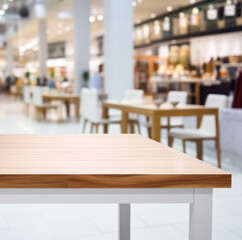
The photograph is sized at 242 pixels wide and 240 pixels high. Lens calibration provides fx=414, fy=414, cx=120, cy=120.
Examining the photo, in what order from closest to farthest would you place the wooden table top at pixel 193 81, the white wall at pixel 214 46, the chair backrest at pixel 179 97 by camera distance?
the chair backrest at pixel 179 97 < the wooden table top at pixel 193 81 < the white wall at pixel 214 46

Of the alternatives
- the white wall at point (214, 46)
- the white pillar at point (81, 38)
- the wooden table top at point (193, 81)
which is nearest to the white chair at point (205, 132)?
the wooden table top at point (193, 81)

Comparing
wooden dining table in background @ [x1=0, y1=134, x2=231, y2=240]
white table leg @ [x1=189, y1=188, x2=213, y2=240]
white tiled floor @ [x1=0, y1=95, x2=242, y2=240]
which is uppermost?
wooden dining table in background @ [x1=0, y1=134, x2=231, y2=240]

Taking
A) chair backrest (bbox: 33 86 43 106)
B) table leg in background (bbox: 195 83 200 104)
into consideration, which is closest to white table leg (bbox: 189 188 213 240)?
chair backrest (bbox: 33 86 43 106)

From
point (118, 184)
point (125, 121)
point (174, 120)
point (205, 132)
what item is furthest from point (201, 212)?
point (174, 120)

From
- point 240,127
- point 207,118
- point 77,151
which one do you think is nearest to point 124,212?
point 77,151

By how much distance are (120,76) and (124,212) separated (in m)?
7.49

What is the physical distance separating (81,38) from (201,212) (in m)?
12.6

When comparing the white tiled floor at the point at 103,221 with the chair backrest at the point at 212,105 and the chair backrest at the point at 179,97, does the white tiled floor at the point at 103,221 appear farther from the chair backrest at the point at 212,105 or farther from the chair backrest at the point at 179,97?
the chair backrest at the point at 179,97

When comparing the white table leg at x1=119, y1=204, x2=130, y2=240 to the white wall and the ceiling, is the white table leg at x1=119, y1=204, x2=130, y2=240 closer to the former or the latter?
the white wall

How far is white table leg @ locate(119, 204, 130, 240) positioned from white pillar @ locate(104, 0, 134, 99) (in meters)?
7.41

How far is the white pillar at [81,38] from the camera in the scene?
43.6ft

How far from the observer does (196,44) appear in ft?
53.1

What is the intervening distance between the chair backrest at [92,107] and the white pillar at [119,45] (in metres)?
2.81

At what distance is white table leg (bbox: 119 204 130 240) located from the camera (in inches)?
84.1
